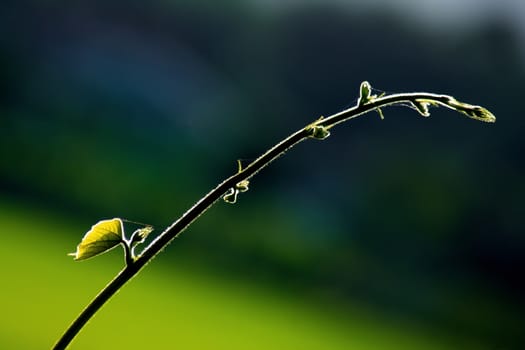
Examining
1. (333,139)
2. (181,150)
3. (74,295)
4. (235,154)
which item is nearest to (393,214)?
(333,139)

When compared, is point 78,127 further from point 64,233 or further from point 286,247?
point 286,247

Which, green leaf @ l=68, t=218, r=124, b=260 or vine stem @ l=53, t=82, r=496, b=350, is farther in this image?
green leaf @ l=68, t=218, r=124, b=260

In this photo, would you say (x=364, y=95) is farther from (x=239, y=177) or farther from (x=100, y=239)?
(x=100, y=239)

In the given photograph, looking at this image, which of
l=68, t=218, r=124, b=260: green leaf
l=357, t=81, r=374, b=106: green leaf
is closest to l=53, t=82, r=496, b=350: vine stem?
l=357, t=81, r=374, b=106: green leaf

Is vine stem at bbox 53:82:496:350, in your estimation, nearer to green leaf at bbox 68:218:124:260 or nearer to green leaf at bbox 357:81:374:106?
green leaf at bbox 357:81:374:106

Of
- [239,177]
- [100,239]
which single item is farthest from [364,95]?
[100,239]
